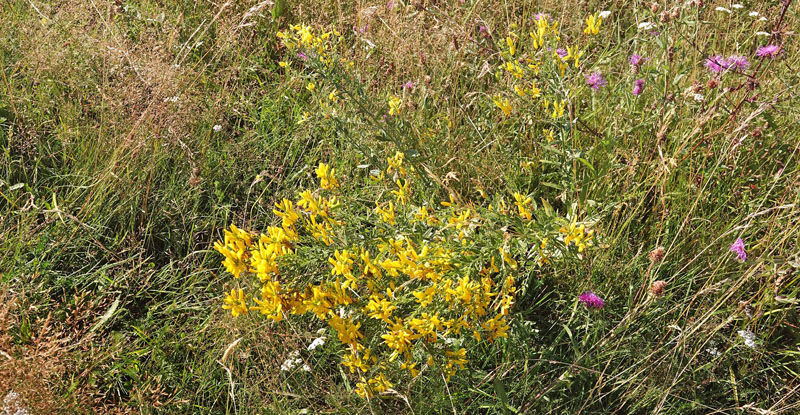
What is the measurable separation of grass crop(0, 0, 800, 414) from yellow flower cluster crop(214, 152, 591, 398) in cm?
11

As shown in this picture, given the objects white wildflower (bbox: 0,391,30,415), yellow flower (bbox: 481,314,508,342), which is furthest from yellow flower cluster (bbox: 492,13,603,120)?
white wildflower (bbox: 0,391,30,415)

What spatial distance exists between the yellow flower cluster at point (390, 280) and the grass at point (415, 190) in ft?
0.36

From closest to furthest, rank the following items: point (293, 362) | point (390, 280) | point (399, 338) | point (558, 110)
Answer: point (399, 338)
point (390, 280)
point (293, 362)
point (558, 110)

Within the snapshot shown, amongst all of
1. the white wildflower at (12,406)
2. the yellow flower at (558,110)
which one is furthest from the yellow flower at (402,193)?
the white wildflower at (12,406)

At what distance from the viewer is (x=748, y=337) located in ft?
6.23

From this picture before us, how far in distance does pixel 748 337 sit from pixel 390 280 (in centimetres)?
102

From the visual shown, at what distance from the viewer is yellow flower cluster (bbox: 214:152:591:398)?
1.66 metres

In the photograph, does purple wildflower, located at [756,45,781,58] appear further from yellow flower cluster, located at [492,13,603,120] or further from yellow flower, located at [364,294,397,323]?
yellow flower, located at [364,294,397,323]

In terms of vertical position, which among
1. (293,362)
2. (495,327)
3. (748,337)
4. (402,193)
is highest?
(402,193)

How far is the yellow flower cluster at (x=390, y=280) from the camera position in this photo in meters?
1.66

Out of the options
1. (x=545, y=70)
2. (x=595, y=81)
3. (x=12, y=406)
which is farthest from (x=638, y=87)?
(x=12, y=406)

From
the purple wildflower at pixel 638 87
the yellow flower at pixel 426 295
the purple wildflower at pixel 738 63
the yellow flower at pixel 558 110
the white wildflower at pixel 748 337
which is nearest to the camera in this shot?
the yellow flower at pixel 426 295

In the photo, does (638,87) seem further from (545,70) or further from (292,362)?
(292,362)

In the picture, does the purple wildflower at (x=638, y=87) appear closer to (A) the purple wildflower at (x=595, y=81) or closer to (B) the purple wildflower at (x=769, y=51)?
(A) the purple wildflower at (x=595, y=81)
